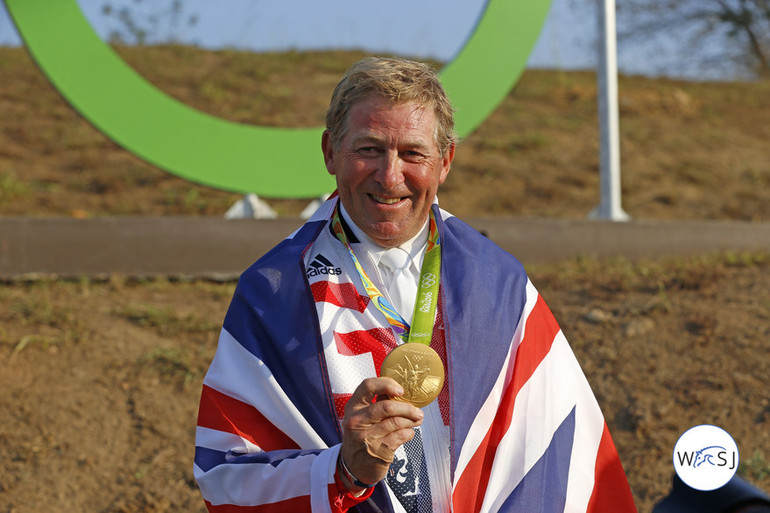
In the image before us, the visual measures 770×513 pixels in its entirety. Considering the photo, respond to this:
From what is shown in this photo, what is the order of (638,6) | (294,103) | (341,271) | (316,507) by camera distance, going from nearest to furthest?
(316,507) → (341,271) → (294,103) → (638,6)

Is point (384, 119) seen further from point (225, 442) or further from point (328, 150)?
point (225, 442)

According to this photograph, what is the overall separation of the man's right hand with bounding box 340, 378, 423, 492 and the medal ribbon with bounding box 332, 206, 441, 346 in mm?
275

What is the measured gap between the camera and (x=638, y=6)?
12312 millimetres

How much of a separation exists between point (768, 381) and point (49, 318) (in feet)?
10.8

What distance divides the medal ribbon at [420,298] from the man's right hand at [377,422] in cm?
28

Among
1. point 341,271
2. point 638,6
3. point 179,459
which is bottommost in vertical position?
point 179,459

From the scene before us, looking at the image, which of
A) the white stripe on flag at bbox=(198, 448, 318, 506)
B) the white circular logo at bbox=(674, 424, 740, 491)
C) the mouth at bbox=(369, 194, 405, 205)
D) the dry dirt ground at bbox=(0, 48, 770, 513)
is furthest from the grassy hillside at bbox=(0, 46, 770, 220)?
the white circular logo at bbox=(674, 424, 740, 491)

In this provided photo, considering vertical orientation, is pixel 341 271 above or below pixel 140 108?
below

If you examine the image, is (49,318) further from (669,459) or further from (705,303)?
(705,303)

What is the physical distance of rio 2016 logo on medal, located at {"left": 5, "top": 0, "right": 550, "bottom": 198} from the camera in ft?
15.1

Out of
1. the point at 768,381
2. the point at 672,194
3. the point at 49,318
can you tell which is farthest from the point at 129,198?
the point at 768,381

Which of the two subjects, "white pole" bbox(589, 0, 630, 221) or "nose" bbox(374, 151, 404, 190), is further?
"white pole" bbox(589, 0, 630, 221)

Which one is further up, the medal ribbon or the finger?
the medal ribbon

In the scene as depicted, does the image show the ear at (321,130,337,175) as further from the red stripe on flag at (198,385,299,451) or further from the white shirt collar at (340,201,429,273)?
the red stripe on flag at (198,385,299,451)
